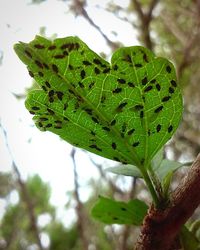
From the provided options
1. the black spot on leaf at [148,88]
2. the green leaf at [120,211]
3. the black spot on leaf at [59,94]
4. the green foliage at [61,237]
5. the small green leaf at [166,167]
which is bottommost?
the green foliage at [61,237]

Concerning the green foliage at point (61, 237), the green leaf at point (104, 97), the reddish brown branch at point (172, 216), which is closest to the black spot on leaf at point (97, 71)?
the green leaf at point (104, 97)

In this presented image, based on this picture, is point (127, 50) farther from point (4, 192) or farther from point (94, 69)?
point (4, 192)

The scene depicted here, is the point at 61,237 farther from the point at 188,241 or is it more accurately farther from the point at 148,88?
the point at 148,88

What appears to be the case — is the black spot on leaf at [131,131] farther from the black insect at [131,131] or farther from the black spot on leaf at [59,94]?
the black spot on leaf at [59,94]

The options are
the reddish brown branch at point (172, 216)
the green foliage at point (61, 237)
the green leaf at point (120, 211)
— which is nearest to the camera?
the reddish brown branch at point (172, 216)

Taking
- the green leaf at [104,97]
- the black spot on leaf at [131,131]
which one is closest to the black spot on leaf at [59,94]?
the green leaf at [104,97]

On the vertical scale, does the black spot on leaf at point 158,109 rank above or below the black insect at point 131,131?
above

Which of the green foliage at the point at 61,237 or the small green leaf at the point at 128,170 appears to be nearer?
the small green leaf at the point at 128,170

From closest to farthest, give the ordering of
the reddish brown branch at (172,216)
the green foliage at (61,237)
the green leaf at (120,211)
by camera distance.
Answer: the reddish brown branch at (172,216) → the green leaf at (120,211) → the green foliage at (61,237)

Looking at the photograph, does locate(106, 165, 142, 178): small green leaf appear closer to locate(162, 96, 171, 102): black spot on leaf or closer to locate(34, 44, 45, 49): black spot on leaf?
locate(162, 96, 171, 102): black spot on leaf

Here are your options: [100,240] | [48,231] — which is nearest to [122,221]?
[100,240]
